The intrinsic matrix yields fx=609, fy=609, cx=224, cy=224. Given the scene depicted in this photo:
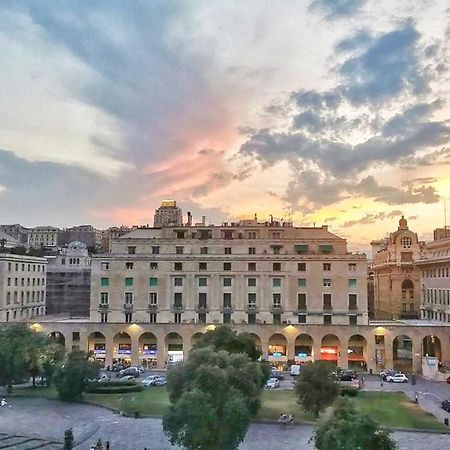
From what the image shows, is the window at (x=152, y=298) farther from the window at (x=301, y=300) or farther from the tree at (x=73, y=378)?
the tree at (x=73, y=378)

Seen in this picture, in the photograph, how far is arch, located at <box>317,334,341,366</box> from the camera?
83188mm

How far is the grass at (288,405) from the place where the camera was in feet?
169

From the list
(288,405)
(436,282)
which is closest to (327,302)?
(436,282)

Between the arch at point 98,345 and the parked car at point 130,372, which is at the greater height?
the arch at point 98,345

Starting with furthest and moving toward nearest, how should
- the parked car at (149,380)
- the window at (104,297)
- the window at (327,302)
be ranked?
the window at (104,297) → the window at (327,302) → the parked car at (149,380)

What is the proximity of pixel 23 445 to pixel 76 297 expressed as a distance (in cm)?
7189

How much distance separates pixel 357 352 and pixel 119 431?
4489 cm

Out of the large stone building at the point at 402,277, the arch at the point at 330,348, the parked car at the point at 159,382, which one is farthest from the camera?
the large stone building at the point at 402,277

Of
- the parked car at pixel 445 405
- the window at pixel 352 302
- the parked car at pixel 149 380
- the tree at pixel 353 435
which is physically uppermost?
the window at pixel 352 302

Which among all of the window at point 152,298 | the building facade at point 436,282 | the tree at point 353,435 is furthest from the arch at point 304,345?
the tree at point 353,435

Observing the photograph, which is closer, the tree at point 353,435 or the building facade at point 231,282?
the tree at point 353,435

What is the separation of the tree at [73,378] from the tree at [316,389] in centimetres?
2183

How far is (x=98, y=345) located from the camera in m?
85.9

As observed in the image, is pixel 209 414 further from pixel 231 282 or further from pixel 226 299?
pixel 231 282
